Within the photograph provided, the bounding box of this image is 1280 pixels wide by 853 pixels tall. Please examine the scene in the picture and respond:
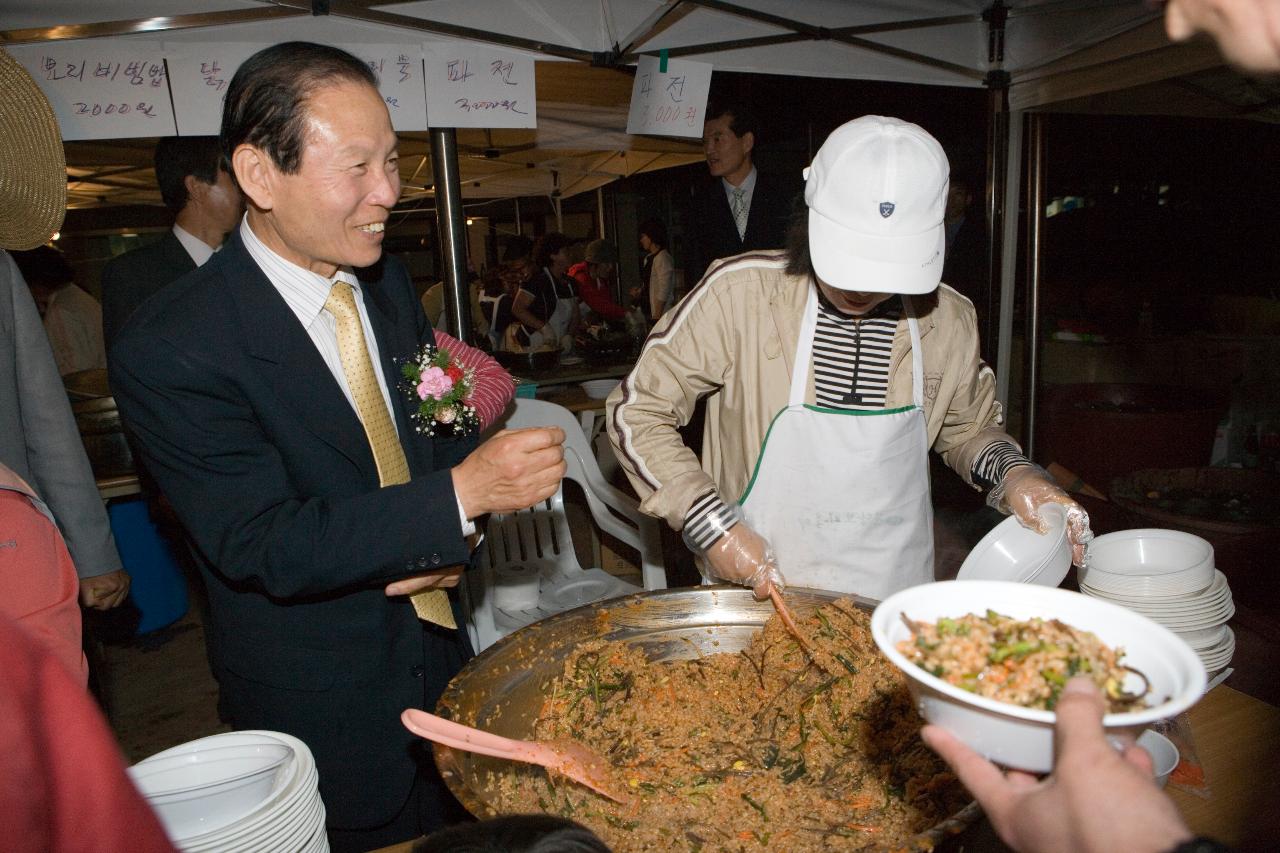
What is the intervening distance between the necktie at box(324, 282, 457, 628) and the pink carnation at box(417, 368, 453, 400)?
91mm

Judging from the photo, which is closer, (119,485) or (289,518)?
(289,518)

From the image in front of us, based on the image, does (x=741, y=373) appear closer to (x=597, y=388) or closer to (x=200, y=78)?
(x=200, y=78)

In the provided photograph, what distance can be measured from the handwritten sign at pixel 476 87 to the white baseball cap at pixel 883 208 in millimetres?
1717

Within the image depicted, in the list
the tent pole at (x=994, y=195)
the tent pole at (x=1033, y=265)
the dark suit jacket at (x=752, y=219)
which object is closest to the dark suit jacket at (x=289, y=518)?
the dark suit jacket at (x=752, y=219)

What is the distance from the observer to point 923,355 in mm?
2086

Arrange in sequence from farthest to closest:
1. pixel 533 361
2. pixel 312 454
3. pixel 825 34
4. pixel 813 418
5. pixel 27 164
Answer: pixel 533 361 → pixel 825 34 → pixel 27 164 → pixel 813 418 → pixel 312 454

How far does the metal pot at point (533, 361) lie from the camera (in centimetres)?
559

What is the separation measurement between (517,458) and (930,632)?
0.79 metres

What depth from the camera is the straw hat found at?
2006 mm

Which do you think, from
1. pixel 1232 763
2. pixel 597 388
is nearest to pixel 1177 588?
pixel 1232 763

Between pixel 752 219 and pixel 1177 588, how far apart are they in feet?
10.3

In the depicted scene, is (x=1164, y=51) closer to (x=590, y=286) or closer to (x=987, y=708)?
(x=987, y=708)

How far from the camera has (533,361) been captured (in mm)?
5605

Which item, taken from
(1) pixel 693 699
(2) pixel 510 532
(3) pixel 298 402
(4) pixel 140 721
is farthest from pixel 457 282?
(4) pixel 140 721
